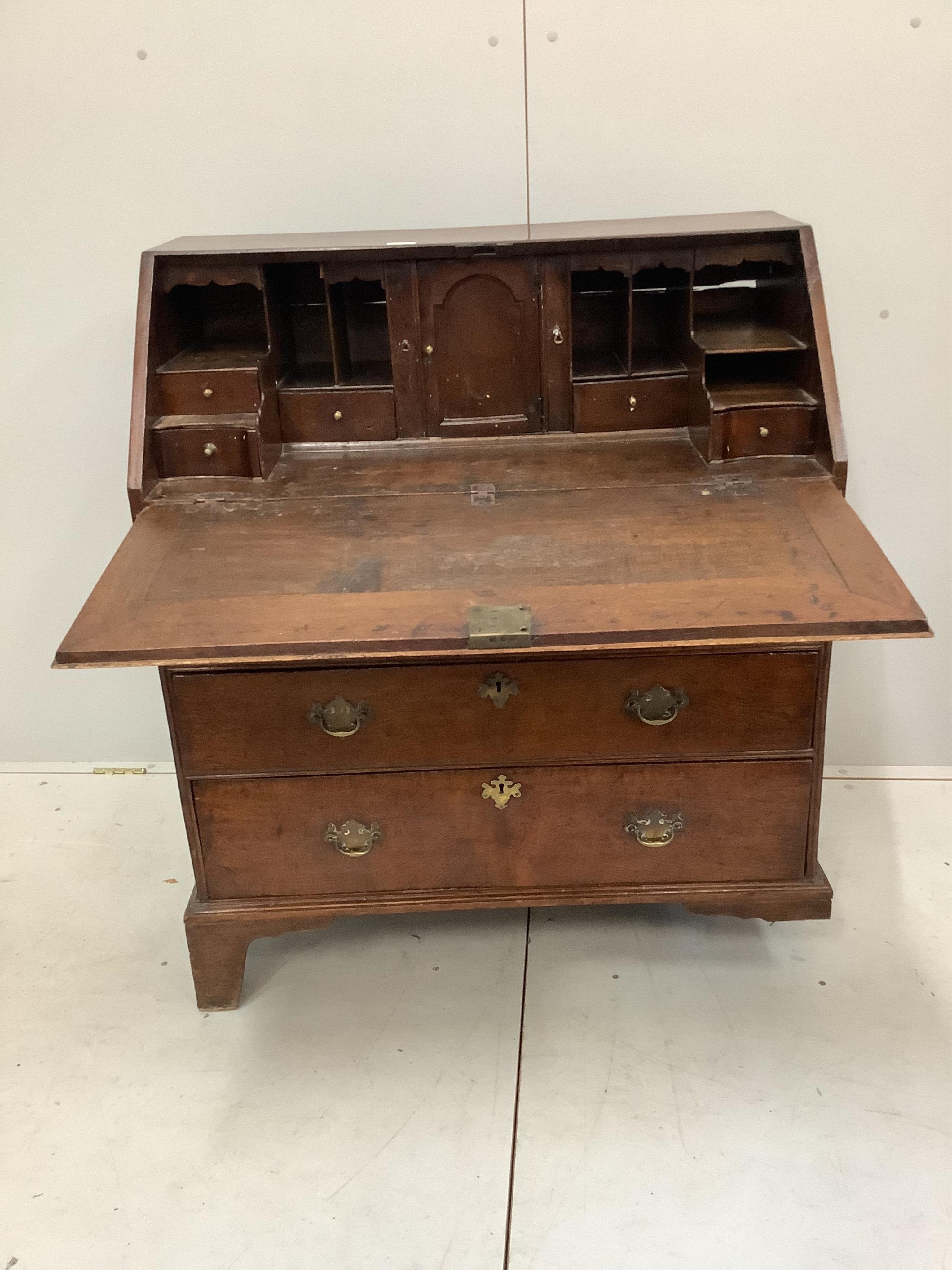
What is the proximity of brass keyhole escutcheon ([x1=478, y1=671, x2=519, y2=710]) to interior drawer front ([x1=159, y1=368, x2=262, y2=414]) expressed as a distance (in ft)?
2.46

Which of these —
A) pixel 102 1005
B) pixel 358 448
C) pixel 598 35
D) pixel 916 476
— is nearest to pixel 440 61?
pixel 598 35

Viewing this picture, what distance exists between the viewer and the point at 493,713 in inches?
72.9

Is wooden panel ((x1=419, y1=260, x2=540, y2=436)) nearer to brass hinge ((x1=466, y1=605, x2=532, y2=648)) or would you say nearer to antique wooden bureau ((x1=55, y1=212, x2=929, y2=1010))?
antique wooden bureau ((x1=55, y1=212, x2=929, y2=1010))

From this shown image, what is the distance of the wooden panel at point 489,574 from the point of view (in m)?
1.57

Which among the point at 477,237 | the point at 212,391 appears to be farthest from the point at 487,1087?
the point at 477,237

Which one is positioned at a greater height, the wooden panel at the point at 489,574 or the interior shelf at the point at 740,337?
the interior shelf at the point at 740,337

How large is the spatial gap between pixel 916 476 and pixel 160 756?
2.11 meters

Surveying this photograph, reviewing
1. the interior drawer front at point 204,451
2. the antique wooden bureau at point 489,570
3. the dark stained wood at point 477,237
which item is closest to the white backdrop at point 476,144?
the dark stained wood at point 477,237

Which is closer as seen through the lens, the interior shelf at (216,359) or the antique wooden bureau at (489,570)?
the antique wooden bureau at (489,570)

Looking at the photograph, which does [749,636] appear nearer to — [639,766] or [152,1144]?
[639,766]

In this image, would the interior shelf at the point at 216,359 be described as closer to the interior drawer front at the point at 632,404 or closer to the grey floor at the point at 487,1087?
the interior drawer front at the point at 632,404

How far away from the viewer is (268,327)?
216 centimetres

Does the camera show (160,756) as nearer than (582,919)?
No

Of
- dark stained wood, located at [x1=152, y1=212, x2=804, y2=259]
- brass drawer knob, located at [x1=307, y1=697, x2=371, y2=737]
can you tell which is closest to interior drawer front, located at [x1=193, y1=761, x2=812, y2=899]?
brass drawer knob, located at [x1=307, y1=697, x2=371, y2=737]
